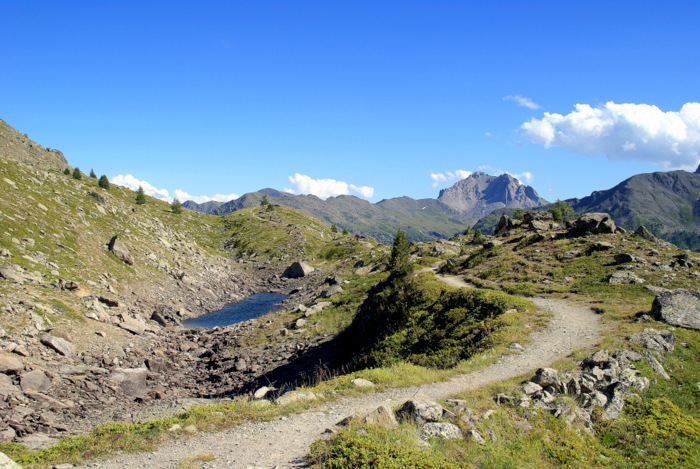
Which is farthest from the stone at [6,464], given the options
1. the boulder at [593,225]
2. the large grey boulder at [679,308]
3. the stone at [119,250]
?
the boulder at [593,225]

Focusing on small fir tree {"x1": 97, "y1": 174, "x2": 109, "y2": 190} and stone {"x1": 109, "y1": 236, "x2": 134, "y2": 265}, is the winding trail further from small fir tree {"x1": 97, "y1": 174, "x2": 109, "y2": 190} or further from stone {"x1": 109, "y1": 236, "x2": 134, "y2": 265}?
small fir tree {"x1": 97, "y1": 174, "x2": 109, "y2": 190}

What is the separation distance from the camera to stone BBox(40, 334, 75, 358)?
31469mm

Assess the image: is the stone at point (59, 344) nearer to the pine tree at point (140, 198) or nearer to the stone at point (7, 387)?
Result: the stone at point (7, 387)

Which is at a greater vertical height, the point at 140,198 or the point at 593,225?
the point at 140,198

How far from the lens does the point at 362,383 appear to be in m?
18.9

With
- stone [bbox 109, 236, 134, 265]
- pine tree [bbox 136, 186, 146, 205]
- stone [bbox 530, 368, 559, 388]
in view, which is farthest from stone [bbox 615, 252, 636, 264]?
pine tree [bbox 136, 186, 146, 205]

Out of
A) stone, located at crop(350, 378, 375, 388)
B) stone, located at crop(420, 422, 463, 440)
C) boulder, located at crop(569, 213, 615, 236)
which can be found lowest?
stone, located at crop(350, 378, 375, 388)

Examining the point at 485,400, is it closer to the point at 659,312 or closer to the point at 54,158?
the point at 659,312

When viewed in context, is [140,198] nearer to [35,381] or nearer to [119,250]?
[119,250]

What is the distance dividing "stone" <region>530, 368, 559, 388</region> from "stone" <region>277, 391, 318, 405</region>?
35.7 feet

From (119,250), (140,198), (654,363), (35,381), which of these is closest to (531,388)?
(654,363)

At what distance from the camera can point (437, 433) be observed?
1276 centimetres

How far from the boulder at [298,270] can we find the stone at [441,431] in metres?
86.2

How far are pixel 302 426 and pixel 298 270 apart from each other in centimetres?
8514
